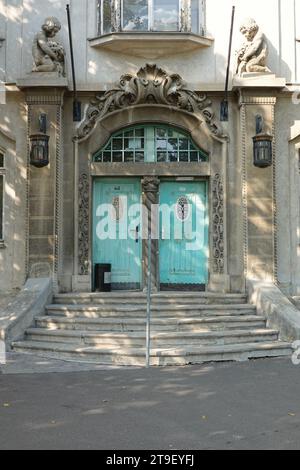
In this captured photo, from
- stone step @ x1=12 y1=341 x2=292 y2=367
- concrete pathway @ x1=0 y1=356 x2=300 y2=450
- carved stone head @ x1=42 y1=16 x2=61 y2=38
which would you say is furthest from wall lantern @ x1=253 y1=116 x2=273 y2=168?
carved stone head @ x1=42 y1=16 x2=61 y2=38

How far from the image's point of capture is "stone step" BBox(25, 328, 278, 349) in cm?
1020

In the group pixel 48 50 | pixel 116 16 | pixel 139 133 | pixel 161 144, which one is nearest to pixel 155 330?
pixel 161 144

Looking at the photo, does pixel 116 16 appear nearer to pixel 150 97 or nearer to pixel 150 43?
pixel 150 43

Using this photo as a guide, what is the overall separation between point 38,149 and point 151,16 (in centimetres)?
398

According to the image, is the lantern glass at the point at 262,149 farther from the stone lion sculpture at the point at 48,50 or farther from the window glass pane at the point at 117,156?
the stone lion sculpture at the point at 48,50

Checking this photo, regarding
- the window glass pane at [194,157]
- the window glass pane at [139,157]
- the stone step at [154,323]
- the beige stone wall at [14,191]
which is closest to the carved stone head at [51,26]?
the beige stone wall at [14,191]

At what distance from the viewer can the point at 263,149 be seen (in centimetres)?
1248

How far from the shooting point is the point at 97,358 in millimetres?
9688

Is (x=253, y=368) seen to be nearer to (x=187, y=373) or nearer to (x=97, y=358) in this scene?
(x=187, y=373)

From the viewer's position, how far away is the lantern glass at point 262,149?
12457 millimetres

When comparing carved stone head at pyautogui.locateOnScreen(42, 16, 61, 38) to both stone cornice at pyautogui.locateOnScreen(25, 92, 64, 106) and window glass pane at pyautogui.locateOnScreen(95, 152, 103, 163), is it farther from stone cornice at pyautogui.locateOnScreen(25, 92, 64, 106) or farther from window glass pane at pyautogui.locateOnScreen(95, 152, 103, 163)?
window glass pane at pyautogui.locateOnScreen(95, 152, 103, 163)

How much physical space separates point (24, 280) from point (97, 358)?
3.89 m

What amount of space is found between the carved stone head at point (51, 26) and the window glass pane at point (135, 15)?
4.91 feet

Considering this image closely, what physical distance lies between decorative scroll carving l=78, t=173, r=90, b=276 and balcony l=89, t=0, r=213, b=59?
316 cm
